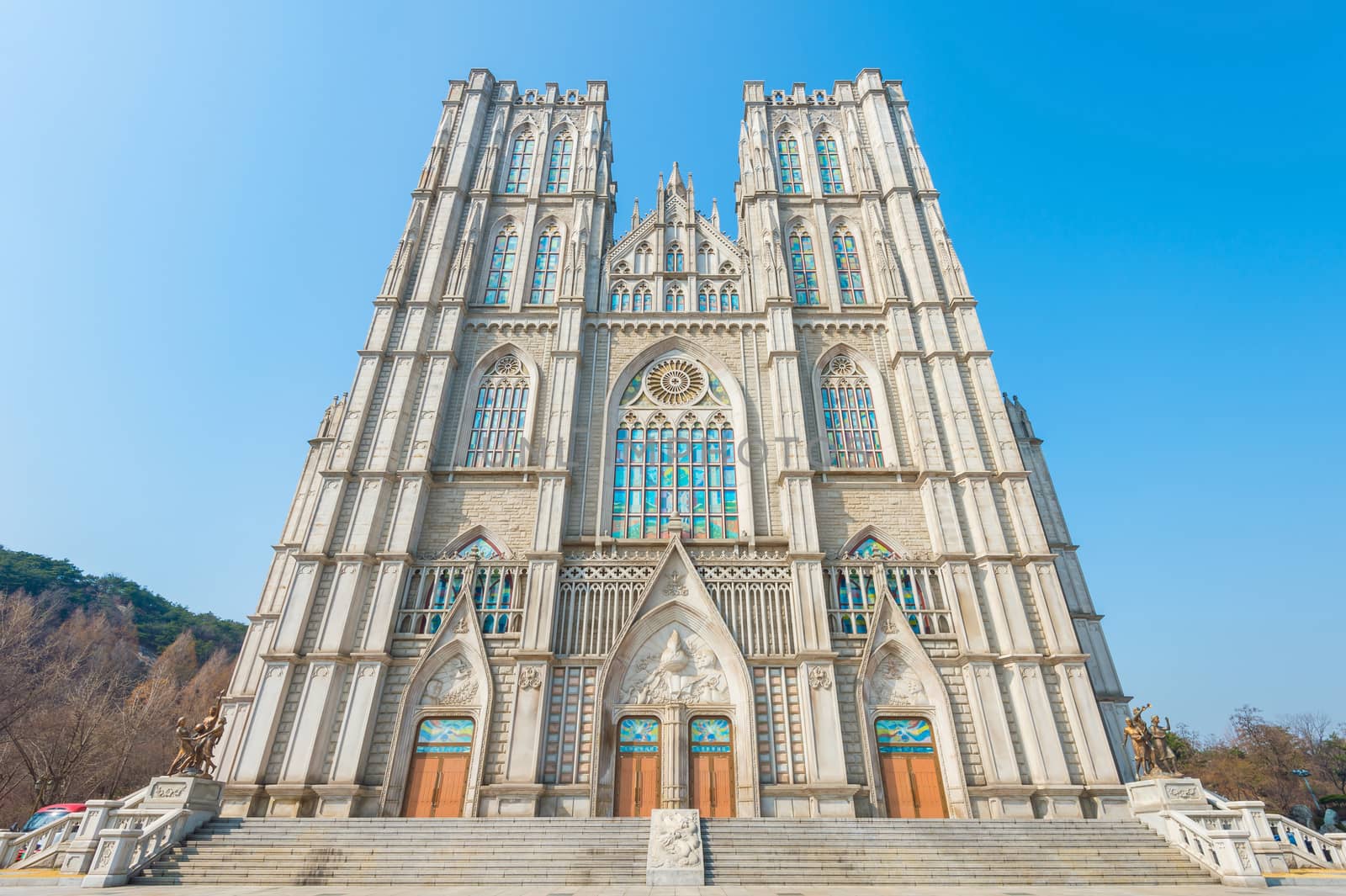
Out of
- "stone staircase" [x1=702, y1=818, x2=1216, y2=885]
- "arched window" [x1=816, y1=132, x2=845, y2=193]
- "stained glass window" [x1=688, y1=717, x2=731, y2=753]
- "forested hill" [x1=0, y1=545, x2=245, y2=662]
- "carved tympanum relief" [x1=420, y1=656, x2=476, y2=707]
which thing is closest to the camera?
"stone staircase" [x1=702, y1=818, x2=1216, y2=885]

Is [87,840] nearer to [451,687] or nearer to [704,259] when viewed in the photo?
[451,687]

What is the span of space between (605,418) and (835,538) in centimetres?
827

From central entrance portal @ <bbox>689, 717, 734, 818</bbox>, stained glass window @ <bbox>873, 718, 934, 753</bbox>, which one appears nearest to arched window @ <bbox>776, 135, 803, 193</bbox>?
stained glass window @ <bbox>873, 718, 934, 753</bbox>

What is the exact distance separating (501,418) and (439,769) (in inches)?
418

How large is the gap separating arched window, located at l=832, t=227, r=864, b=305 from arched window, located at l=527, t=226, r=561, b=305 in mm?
10993

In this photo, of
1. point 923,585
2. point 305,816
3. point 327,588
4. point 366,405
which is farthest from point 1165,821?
point 366,405

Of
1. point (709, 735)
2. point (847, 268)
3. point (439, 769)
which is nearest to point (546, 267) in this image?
point (847, 268)

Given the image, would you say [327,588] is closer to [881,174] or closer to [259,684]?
[259,684]

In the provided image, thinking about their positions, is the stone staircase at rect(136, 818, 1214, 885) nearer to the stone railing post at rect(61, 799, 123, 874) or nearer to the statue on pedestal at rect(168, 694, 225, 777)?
the stone railing post at rect(61, 799, 123, 874)

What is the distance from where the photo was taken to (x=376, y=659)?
627 inches

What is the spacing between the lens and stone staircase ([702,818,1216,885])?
1083 centimetres

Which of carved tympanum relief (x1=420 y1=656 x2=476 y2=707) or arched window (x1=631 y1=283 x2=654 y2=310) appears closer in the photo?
carved tympanum relief (x1=420 y1=656 x2=476 y2=707)

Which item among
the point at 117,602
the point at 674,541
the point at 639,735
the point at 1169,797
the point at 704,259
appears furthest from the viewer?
the point at 117,602

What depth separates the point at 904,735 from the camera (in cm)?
1600
